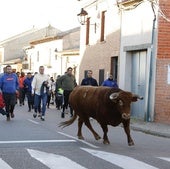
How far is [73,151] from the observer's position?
10.3 m

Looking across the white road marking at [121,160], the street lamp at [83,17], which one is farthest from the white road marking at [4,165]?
the street lamp at [83,17]

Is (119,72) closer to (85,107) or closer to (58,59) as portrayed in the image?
(85,107)

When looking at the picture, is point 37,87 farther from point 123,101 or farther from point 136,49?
point 123,101

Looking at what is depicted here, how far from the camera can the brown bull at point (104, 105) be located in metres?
11.1

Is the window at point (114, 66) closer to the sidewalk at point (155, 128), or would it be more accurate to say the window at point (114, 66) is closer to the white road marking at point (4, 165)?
the sidewalk at point (155, 128)

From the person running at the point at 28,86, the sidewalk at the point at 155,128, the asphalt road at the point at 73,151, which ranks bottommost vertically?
the sidewalk at the point at 155,128

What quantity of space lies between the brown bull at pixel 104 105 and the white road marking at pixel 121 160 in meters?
1.20

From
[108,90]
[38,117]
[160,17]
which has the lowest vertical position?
[38,117]

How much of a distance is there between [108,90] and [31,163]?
3180 millimetres

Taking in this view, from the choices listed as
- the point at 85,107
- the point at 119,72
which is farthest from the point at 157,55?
the point at 85,107

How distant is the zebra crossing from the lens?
28.8 feet

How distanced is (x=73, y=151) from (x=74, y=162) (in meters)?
1.23

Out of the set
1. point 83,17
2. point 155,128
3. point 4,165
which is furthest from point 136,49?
point 4,165

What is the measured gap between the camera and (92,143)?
460 inches
